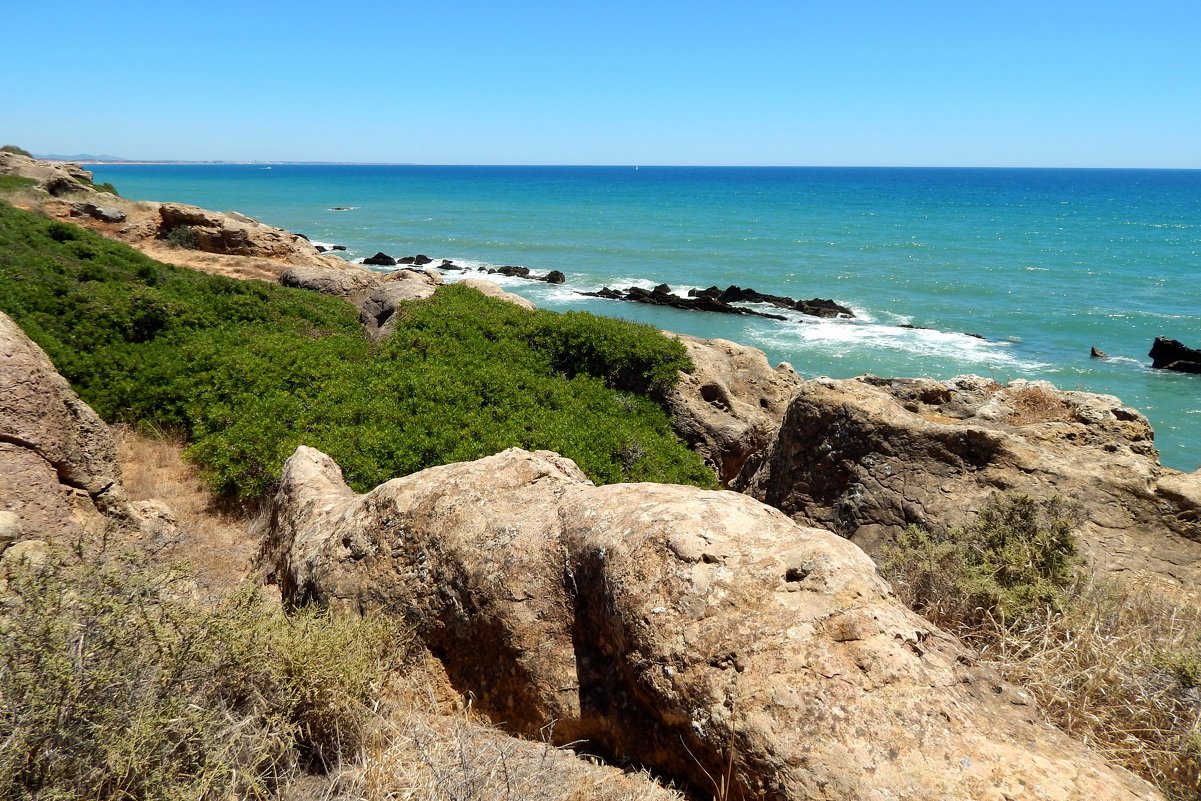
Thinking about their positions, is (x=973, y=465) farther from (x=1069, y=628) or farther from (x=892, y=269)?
(x=892, y=269)

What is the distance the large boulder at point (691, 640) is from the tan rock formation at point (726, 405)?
6.82m

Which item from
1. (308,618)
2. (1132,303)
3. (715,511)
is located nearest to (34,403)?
(308,618)

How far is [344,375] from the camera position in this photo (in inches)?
439

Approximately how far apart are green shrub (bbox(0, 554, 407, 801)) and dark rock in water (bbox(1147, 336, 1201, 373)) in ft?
97.7

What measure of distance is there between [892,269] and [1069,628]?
154 ft

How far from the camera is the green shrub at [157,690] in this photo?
3041mm

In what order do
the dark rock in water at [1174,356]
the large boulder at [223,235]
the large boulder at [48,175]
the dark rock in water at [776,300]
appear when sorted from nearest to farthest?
the dark rock in water at [1174,356]
the large boulder at [223,235]
the large boulder at [48,175]
the dark rock in water at [776,300]

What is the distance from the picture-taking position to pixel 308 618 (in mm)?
4266

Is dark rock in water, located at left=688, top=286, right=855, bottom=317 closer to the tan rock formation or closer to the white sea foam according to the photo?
the white sea foam

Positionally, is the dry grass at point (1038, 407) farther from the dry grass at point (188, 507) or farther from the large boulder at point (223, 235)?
the large boulder at point (223, 235)

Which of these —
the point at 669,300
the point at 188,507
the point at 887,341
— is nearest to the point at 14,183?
the point at 669,300

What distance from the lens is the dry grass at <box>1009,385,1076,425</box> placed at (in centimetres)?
839

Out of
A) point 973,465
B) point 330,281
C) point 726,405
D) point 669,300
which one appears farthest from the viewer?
point 669,300

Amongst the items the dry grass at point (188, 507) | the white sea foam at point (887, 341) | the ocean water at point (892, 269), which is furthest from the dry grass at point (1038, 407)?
the white sea foam at point (887, 341)
